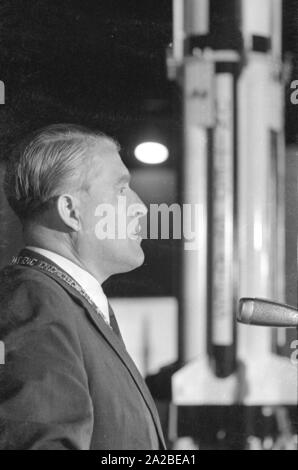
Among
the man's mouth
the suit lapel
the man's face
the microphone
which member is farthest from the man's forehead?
the microphone

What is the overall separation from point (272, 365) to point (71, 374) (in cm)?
46

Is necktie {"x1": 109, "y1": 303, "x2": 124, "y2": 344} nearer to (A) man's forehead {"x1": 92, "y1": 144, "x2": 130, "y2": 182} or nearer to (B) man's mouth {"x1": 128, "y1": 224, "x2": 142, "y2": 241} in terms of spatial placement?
(B) man's mouth {"x1": 128, "y1": 224, "x2": 142, "y2": 241}

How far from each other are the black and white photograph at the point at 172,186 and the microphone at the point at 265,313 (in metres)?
0.36

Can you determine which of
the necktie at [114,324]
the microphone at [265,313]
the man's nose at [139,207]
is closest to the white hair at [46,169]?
the man's nose at [139,207]

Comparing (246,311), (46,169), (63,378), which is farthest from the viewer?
(46,169)

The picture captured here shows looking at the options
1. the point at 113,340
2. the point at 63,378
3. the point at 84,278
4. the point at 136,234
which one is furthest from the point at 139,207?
the point at 63,378

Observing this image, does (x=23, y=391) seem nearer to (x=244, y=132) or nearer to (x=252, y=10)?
(x=244, y=132)

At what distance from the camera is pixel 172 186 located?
1463 mm

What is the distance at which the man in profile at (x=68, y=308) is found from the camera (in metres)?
1.21

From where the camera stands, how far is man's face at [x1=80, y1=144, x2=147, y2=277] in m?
1.41

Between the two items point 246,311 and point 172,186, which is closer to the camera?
point 246,311

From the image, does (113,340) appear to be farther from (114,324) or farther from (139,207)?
(139,207)

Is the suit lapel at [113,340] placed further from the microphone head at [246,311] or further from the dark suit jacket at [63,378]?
the microphone head at [246,311]

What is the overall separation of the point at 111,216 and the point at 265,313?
52cm
